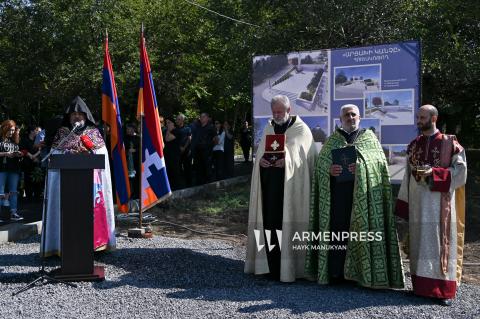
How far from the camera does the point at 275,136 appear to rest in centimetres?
598

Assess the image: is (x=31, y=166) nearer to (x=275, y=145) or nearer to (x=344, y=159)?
(x=275, y=145)

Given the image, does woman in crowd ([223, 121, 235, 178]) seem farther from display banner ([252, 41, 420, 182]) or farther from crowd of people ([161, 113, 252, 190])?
display banner ([252, 41, 420, 182])

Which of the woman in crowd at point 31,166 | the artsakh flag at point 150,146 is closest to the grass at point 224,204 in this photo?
the artsakh flag at point 150,146

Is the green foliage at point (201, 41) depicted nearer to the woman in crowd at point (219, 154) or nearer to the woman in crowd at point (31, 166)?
the woman in crowd at point (219, 154)

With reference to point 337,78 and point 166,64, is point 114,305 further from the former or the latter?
point 166,64

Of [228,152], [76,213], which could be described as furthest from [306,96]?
[228,152]

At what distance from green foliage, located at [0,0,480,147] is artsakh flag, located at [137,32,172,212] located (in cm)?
585

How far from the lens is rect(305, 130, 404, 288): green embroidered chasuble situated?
5.42m

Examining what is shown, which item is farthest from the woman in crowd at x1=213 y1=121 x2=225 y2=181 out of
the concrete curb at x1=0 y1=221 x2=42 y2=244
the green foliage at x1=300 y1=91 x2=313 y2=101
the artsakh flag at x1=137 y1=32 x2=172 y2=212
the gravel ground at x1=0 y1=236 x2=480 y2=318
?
the gravel ground at x1=0 y1=236 x2=480 y2=318

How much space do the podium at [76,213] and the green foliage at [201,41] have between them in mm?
8342

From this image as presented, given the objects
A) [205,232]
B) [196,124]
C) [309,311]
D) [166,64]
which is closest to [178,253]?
[205,232]

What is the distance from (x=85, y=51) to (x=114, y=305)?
13500 millimetres

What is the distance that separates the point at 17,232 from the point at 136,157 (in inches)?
178

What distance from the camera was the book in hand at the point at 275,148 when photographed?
19.4 ft
